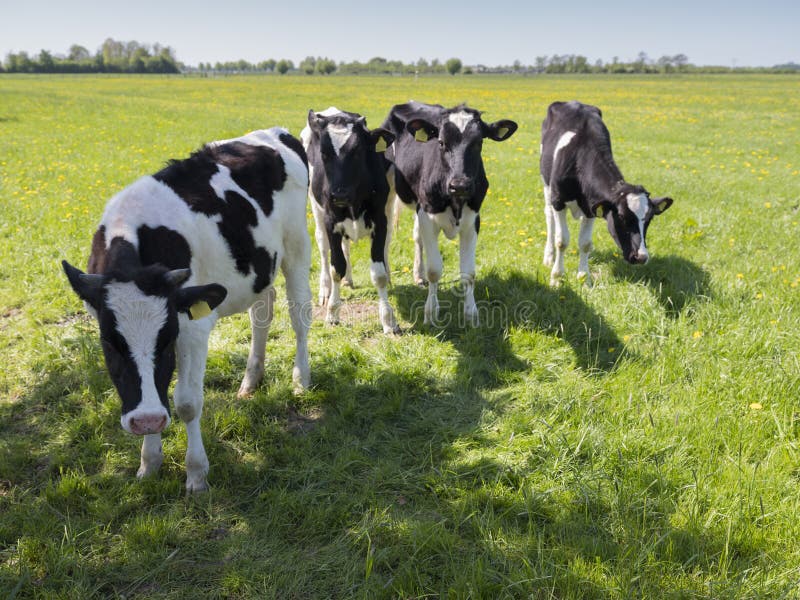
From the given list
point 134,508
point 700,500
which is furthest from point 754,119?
point 134,508

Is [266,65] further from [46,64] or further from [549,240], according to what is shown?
[549,240]

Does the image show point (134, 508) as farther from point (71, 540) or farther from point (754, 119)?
point (754, 119)

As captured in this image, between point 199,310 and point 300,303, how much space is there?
1.59 meters

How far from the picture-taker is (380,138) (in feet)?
18.4

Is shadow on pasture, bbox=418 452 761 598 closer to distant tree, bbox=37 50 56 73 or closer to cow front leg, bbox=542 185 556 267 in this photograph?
cow front leg, bbox=542 185 556 267

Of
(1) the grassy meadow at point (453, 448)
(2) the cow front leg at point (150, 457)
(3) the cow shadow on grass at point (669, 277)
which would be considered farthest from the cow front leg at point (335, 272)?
(3) the cow shadow on grass at point (669, 277)

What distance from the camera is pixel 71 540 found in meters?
3.05

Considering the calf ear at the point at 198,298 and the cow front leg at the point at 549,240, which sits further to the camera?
the cow front leg at the point at 549,240

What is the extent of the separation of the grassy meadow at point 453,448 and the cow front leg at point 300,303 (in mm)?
160

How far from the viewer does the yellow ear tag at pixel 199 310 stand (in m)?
3.15

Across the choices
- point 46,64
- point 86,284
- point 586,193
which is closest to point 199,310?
Answer: point 86,284

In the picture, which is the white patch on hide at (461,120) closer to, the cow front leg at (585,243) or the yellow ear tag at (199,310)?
the cow front leg at (585,243)

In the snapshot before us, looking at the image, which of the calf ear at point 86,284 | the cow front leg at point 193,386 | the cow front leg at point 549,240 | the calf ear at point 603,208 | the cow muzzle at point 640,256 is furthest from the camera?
the cow front leg at point 549,240

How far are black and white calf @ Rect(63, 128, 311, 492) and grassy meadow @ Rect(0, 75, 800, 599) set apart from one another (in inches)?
19.1
